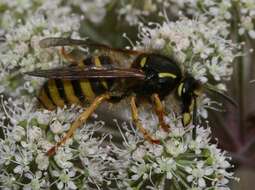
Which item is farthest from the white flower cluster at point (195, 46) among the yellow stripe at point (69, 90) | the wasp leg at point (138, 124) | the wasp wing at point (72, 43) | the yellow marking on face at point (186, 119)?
the yellow stripe at point (69, 90)

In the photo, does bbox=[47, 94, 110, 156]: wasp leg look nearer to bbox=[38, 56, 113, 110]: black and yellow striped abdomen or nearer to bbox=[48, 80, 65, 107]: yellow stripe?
bbox=[38, 56, 113, 110]: black and yellow striped abdomen

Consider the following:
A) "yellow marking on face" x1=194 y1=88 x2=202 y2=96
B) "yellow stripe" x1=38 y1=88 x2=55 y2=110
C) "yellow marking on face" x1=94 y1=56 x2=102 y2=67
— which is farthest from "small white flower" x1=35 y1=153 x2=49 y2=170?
"yellow marking on face" x1=194 y1=88 x2=202 y2=96

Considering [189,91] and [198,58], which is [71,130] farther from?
[198,58]

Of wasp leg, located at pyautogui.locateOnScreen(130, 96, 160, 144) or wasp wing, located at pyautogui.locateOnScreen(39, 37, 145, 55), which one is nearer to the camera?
wasp leg, located at pyautogui.locateOnScreen(130, 96, 160, 144)

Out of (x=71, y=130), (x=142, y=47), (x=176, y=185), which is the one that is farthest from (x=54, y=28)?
(x=176, y=185)

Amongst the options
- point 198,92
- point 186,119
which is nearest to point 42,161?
point 186,119

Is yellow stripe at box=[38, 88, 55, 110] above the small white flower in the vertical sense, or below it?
above

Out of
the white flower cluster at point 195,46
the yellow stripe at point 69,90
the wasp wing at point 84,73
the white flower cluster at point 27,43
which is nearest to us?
the wasp wing at point 84,73

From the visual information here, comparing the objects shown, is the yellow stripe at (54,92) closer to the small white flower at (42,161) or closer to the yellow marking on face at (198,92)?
the small white flower at (42,161)
